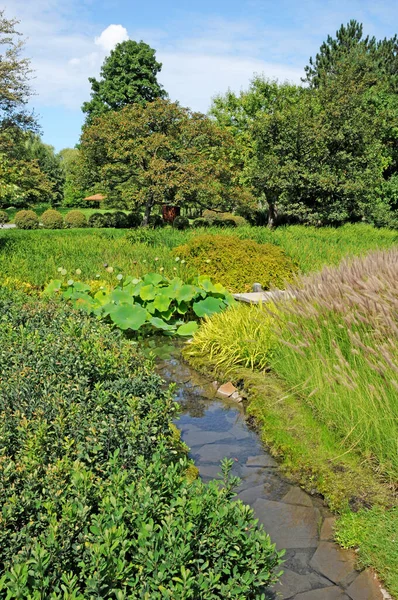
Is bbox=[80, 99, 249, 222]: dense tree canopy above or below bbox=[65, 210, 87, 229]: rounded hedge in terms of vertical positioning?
above

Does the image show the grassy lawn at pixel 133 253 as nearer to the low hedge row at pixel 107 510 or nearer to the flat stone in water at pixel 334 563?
the flat stone in water at pixel 334 563

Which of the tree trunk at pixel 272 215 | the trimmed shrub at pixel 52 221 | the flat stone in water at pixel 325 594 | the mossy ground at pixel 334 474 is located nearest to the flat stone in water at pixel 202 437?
the mossy ground at pixel 334 474

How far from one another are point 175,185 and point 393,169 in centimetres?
1384

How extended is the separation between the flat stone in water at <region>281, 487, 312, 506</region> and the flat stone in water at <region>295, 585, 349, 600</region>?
822mm

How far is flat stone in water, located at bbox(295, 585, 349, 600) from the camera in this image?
107 inches

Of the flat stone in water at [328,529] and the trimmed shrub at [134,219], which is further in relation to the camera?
the trimmed shrub at [134,219]

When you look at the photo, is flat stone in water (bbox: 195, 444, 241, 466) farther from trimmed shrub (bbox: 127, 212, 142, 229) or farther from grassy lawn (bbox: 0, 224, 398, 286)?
trimmed shrub (bbox: 127, 212, 142, 229)

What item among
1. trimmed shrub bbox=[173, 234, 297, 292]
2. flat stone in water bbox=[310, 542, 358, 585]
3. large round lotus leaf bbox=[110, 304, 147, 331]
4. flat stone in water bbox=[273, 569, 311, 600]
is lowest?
flat stone in water bbox=[273, 569, 311, 600]

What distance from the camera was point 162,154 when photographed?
76.4 ft

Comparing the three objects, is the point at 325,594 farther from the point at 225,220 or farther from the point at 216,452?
the point at 225,220

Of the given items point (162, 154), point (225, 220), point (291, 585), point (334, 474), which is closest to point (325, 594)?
point (291, 585)

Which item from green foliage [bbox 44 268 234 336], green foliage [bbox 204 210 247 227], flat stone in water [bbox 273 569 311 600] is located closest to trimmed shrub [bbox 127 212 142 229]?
green foliage [bbox 204 210 247 227]

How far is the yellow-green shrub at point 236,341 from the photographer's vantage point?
5.82 m

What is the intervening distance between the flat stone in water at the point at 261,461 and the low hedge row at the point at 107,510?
1.00 metres
